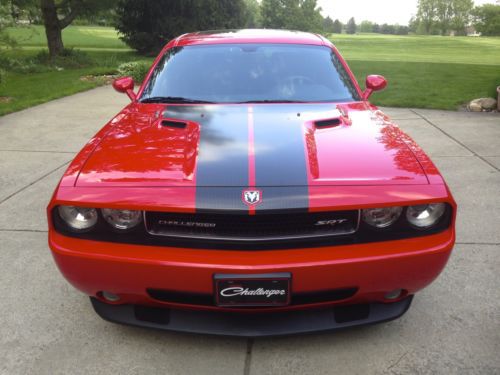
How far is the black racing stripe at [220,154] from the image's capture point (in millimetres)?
1882

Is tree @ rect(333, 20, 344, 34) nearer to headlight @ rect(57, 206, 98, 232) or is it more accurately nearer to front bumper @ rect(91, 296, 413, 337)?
front bumper @ rect(91, 296, 413, 337)

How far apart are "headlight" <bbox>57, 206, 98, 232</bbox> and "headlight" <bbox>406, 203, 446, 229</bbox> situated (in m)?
1.34

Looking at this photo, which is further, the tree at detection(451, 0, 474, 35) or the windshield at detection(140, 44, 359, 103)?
the tree at detection(451, 0, 474, 35)

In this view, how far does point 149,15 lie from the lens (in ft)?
76.0

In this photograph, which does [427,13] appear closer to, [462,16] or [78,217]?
[462,16]

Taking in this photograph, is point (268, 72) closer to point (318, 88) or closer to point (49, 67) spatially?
point (318, 88)

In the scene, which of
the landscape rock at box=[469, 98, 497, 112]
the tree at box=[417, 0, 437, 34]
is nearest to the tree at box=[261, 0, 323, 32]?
the tree at box=[417, 0, 437, 34]

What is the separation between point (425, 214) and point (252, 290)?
82 cm

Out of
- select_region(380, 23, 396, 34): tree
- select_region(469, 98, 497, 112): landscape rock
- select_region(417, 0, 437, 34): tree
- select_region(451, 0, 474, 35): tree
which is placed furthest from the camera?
select_region(380, 23, 396, 34): tree

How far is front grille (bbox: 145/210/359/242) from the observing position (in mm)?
1916

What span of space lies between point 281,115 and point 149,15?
22.6 metres

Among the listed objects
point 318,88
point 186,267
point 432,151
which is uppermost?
point 318,88

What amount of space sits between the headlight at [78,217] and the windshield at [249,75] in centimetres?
127

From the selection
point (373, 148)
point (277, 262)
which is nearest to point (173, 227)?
point (277, 262)
